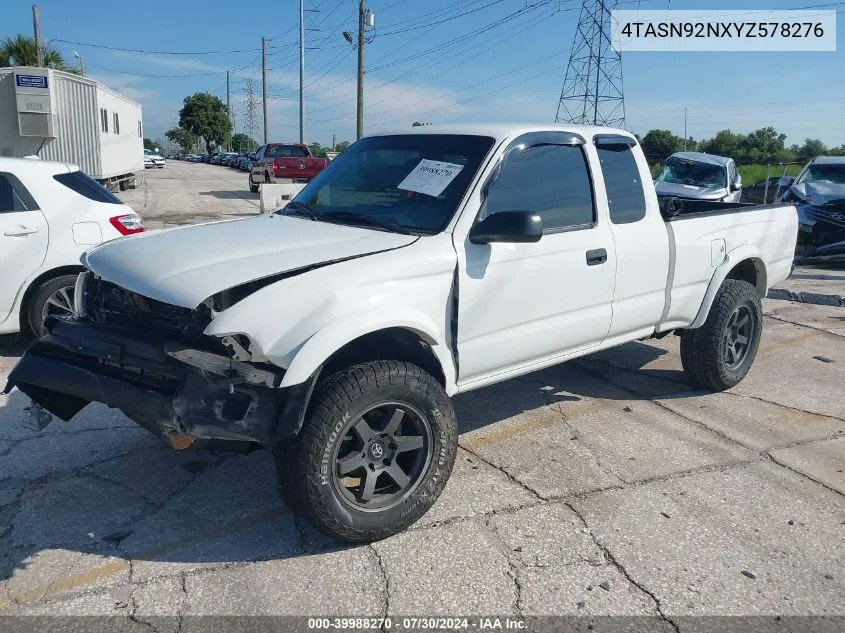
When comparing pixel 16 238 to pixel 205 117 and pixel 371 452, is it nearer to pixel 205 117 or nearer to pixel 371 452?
pixel 371 452

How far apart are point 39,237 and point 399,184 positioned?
3577 millimetres

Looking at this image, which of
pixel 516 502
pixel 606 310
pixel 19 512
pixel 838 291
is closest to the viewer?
pixel 19 512

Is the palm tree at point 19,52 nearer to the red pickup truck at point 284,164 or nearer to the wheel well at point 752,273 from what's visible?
the red pickup truck at point 284,164

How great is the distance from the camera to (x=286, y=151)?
26.4 metres

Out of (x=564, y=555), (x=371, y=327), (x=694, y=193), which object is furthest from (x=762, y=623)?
(x=694, y=193)

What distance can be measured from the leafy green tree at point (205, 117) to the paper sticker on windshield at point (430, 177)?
9409 cm

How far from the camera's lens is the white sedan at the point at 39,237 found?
5961mm

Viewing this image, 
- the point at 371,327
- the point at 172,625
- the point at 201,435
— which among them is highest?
the point at 371,327

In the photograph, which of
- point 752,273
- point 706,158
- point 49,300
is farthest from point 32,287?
point 706,158

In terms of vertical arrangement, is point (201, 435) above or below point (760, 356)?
above

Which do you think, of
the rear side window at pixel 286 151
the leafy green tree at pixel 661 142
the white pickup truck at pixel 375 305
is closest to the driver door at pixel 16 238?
the white pickup truck at pixel 375 305

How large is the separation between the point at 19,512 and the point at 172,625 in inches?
51.6

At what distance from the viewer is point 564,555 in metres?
3.38

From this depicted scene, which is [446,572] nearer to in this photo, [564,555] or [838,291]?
[564,555]
